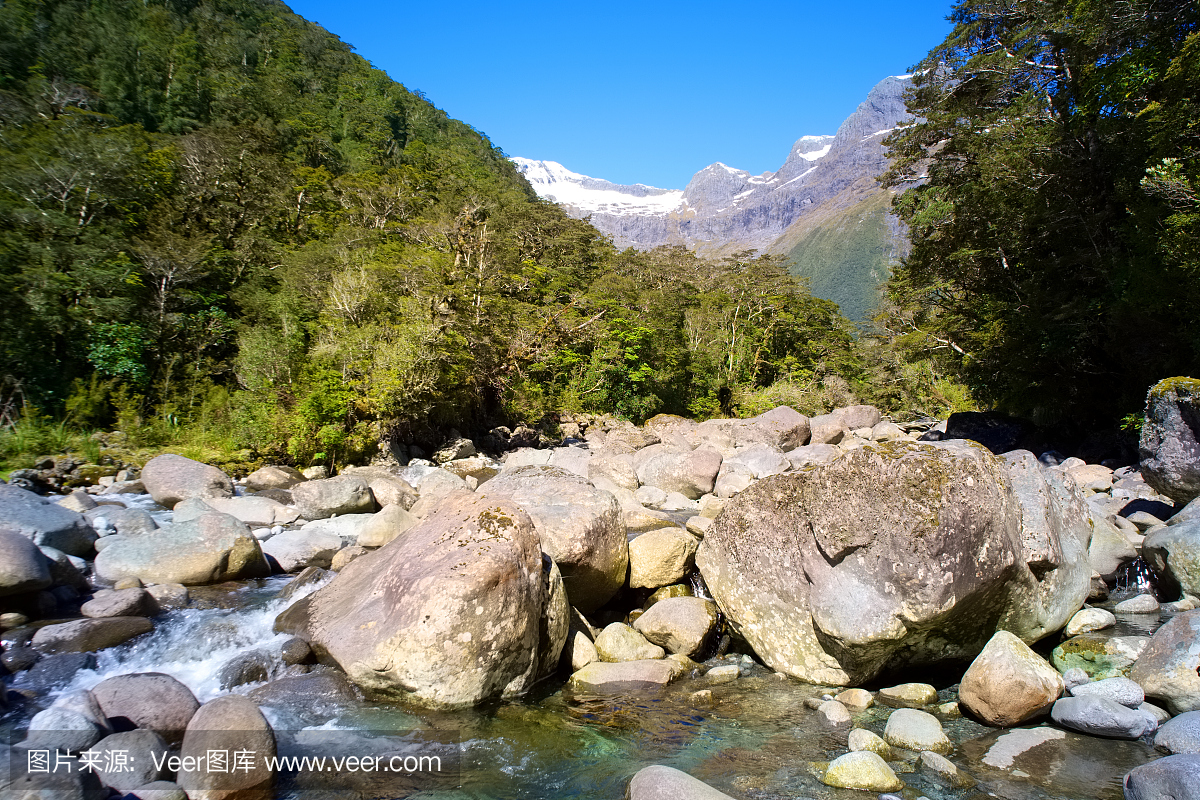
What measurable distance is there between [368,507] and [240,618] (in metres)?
5.77

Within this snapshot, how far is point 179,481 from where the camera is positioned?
460 inches

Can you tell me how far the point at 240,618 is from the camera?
6.66 metres

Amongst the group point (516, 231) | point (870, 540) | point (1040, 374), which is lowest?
point (870, 540)

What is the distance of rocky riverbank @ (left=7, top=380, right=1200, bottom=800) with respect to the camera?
181 inches

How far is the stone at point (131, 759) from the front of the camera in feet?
12.0

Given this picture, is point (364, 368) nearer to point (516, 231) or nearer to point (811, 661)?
point (811, 661)

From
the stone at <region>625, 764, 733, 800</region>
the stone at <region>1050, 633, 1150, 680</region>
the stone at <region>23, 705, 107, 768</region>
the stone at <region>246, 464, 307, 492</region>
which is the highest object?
the stone at <region>23, 705, 107, 768</region>

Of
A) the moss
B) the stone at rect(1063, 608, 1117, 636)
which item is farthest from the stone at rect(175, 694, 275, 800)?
the moss

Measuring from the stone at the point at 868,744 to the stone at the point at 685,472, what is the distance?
35.3 feet

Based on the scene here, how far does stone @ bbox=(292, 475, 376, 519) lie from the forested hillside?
15.2 feet

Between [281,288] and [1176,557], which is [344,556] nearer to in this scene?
[1176,557]

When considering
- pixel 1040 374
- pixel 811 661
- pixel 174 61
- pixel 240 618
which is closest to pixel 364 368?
pixel 240 618

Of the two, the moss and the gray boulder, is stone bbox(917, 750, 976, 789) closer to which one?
the gray boulder

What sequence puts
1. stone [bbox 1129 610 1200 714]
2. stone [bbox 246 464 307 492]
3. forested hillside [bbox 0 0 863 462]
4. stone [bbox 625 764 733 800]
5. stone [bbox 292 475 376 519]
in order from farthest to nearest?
1. forested hillside [bbox 0 0 863 462]
2. stone [bbox 246 464 307 492]
3. stone [bbox 292 475 376 519]
4. stone [bbox 1129 610 1200 714]
5. stone [bbox 625 764 733 800]
